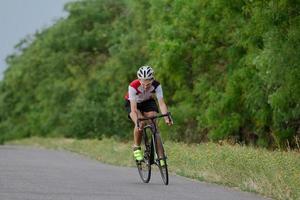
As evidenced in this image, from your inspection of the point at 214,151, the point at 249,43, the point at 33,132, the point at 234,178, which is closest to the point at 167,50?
the point at 249,43

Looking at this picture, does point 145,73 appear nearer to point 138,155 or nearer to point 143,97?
point 143,97

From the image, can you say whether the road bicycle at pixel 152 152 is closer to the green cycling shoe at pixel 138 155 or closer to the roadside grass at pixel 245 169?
the green cycling shoe at pixel 138 155

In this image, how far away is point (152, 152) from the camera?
16.2 metres

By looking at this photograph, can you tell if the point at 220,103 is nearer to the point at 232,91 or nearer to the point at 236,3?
the point at 232,91

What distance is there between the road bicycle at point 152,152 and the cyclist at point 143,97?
Answer: 0.14 metres

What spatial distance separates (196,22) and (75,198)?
3281cm

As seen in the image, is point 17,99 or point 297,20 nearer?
point 297,20

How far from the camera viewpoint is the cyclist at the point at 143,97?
1537cm

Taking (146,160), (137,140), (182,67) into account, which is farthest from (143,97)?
(182,67)

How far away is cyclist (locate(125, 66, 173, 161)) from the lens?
15367 millimetres

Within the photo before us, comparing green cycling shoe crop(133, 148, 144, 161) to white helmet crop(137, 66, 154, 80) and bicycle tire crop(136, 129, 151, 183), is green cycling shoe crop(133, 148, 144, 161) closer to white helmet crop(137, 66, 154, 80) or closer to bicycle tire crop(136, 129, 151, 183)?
bicycle tire crop(136, 129, 151, 183)

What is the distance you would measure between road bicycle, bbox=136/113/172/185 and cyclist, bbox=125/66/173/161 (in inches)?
5.4

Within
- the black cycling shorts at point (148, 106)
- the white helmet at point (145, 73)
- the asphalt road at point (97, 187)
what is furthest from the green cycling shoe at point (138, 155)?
the white helmet at point (145, 73)

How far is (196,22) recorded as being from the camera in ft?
146
